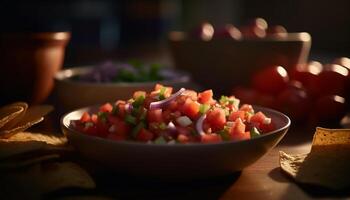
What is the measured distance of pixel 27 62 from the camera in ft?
6.12

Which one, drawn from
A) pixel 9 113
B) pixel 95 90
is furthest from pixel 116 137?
pixel 95 90

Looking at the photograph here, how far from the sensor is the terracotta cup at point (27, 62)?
1.84 m

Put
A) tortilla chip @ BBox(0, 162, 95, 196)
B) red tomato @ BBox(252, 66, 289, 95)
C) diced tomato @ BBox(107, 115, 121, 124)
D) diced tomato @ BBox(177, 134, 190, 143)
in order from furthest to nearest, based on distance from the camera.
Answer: red tomato @ BBox(252, 66, 289, 95) < diced tomato @ BBox(107, 115, 121, 124) < diced tomato @ BBox(177, 134, 190, 143) < tortilla chip @ BBox(0, 162, 95, 196)

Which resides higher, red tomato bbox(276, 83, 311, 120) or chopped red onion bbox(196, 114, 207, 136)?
chopped red onion bbox(196, 114, 207, 136)

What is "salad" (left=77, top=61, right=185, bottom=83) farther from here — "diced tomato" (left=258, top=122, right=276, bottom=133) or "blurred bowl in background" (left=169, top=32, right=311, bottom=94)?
"diced tomato" (left=258, top=122, right=276, bottom=133)

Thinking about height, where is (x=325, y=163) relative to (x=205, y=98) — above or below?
below

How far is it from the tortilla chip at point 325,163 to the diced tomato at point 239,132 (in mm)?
130

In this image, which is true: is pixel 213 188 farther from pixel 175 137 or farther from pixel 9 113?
pixel 9 113

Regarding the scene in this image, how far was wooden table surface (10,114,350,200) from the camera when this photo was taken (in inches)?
41.7

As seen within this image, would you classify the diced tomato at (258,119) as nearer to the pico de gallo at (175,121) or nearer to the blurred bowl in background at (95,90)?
the pico de gallo at (175,121)

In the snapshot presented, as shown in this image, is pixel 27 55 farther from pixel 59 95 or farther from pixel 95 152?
pixel 95 152

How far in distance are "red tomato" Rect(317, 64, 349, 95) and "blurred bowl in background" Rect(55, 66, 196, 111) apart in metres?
0.51

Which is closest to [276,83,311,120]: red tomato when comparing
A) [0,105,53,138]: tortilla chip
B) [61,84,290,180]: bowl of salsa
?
[61,84,290,180]: bowl of salsa

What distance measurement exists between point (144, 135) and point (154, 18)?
6560 mm
